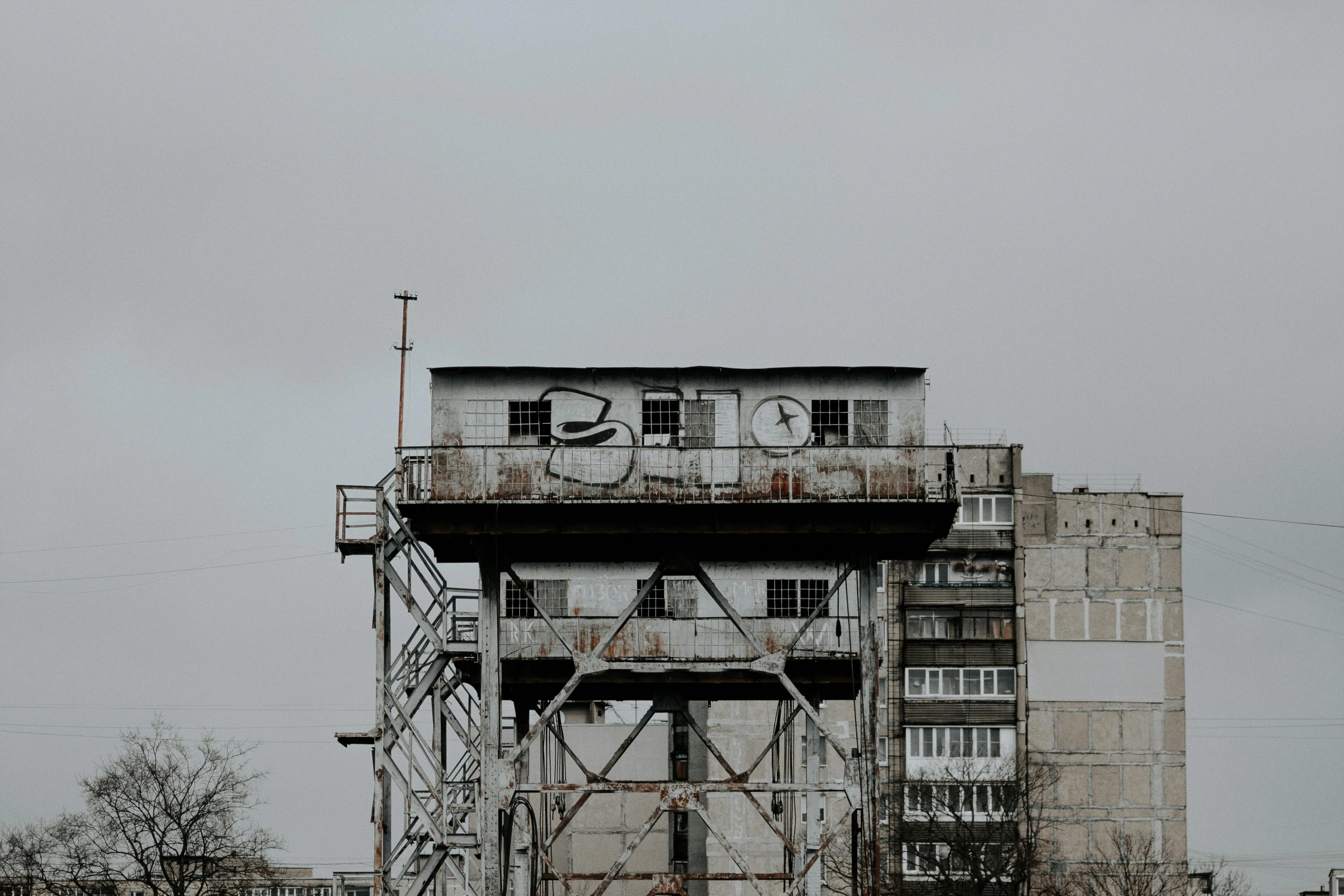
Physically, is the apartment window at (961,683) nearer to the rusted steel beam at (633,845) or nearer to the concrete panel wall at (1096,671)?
the concrete panel wall at (1096,671)

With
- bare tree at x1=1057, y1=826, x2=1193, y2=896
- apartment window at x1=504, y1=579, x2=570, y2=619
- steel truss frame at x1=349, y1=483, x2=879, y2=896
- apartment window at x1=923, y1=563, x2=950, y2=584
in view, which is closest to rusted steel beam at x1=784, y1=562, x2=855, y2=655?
steel truss frame at x1=349, y1=483, x2=879, y2=896

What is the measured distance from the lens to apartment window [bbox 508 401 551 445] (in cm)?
3747

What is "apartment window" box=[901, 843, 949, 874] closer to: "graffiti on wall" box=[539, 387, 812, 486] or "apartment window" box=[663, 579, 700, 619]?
"apartment window" box=[663, 579, 700, 619]

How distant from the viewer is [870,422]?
37531 mm

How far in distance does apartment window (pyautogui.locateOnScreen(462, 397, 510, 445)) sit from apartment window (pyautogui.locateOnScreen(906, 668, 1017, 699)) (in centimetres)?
4969

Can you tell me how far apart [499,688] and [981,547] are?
170 ft

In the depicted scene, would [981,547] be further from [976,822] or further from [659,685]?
[659,685]

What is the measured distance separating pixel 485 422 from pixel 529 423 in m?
0.84

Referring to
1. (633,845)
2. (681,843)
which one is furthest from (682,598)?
(681,843)

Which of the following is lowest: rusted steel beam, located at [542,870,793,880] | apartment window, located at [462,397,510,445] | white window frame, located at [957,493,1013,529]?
rusted steel beam, located at [542,870,793,880]

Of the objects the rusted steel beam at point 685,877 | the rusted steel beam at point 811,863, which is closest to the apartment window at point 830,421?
the rusted steel beam at point 811,863

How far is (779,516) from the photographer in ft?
119

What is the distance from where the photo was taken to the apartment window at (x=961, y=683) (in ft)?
277

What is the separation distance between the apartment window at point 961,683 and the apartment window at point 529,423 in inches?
1947
